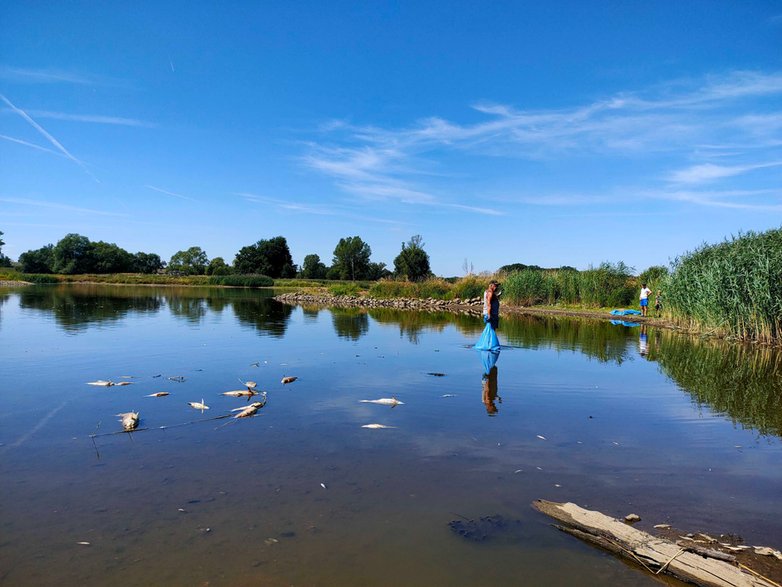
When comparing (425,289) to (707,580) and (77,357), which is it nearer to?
(77,357)

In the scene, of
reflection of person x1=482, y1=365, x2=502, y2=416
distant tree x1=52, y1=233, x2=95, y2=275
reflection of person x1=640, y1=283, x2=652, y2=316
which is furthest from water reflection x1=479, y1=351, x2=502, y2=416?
distant tree x1=52, y1=233, x2=95, y2=275

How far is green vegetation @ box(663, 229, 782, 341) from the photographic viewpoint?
19.7 meters

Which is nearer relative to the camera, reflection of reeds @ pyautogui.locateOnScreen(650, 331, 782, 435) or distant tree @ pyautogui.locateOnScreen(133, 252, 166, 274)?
reflection of reeds @ pyautogui.locateOnScreen(650, 331, 782, 435)

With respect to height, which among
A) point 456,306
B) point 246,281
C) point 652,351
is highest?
point 246,281

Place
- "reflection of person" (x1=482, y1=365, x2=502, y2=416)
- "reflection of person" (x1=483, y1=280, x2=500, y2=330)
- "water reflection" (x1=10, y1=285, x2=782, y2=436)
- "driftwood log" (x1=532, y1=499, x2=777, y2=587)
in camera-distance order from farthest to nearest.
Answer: "reflection of person" (x1=483, y1=280, x2=500, y2=330) → "water reflection" (x1=10, y1=285, x2=782, y2=436) → "reflection of person" (x1=482, y1=365, x2=502, y2=416) → "driftwood log" (x1=532, y1=499, x2=777, y2=587)

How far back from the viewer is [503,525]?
538 centimetres

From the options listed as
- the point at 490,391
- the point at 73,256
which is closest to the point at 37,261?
the point at 73,256

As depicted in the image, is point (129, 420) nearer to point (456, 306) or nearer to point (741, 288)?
point (741, 288)

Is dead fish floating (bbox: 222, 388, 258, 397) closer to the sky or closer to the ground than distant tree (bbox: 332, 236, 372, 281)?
closer to the ground

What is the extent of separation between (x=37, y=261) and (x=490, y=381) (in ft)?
393

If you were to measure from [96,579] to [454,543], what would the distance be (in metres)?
3.15

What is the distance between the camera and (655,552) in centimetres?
467

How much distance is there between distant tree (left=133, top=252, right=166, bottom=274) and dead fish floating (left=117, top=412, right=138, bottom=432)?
405 ft

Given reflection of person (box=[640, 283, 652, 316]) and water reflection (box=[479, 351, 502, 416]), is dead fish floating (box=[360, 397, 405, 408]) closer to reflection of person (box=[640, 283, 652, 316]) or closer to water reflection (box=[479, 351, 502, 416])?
water reflection (box=[479, 351, 502, 416])
